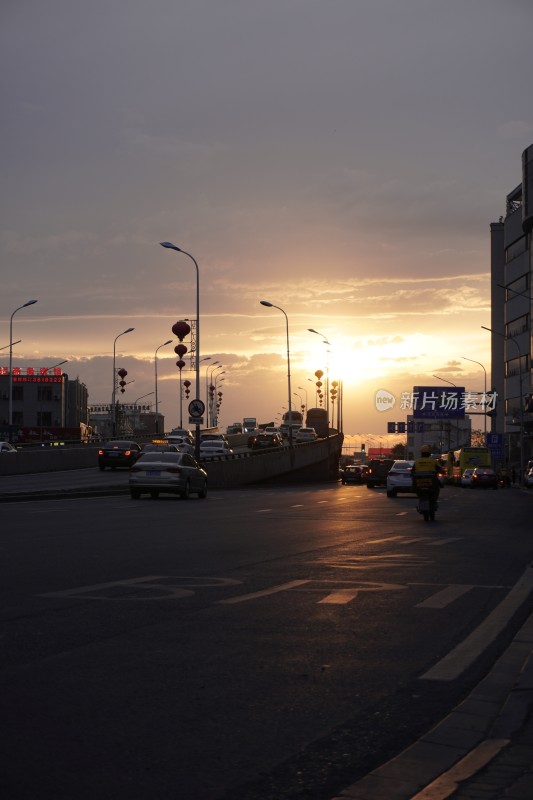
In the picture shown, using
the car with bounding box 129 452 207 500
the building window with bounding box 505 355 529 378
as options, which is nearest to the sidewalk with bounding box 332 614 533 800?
the car with bounding box 129 452 207 500

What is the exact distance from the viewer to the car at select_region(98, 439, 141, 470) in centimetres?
6059

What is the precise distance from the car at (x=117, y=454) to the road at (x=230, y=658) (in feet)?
143

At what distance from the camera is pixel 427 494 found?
27.0m

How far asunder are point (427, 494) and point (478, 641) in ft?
60.8

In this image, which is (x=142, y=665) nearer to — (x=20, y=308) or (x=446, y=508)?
(x=446, y=508)

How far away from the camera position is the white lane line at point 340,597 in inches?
418

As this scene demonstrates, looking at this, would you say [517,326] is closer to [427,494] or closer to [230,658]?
[427,494]

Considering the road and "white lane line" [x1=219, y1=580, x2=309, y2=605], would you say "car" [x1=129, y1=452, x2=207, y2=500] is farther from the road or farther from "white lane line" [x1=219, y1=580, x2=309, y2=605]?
"white lane line" [x1=219, y1=580, x2=309, y2=605]

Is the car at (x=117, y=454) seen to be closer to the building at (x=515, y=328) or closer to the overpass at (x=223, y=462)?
the overpass at (x=223, y=462)

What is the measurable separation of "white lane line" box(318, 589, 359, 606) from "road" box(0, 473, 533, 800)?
6 centimetres

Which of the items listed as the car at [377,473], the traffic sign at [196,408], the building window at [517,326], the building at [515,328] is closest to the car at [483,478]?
the car at [377,473]

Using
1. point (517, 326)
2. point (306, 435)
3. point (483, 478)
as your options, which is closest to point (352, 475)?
point (483, 478)

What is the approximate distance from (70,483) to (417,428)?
87716 mm

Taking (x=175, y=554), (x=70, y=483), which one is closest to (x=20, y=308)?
(x=70, y=483)
